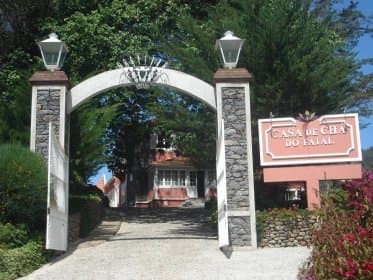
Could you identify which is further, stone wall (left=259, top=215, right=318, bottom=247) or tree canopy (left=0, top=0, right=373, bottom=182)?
tree canopy (left=0, top=0, right=373, bottom=182)

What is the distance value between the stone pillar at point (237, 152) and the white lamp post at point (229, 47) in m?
0.31

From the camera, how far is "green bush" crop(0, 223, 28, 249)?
11.3 meters

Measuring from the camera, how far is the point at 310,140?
1427 centimetres

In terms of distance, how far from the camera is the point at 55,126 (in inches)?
543

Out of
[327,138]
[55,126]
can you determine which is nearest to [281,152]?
[327,138]

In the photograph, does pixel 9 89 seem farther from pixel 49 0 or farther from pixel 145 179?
pixel 145 179

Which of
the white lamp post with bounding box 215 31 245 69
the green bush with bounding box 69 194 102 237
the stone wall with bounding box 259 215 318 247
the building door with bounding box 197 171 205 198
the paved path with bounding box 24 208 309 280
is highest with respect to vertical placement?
the white lamp post with bounding box 215 31 245 69

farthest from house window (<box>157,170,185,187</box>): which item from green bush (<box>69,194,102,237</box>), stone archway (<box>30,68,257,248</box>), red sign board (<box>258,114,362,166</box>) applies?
red sign board (<box>258,114,362,166</box>)

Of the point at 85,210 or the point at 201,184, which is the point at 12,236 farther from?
the point at 201,184

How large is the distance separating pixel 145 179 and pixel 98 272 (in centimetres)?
2764

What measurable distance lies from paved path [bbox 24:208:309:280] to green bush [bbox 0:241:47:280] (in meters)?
0.21

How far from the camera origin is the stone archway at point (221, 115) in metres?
13.3

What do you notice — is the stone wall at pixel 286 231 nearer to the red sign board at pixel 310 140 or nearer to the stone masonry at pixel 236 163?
the stone masonry at pixel 236 163

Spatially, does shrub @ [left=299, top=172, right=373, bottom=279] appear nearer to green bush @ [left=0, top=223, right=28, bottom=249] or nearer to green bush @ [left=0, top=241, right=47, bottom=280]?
green bush @ [left=0, top=241, right=47, bottom=280]
